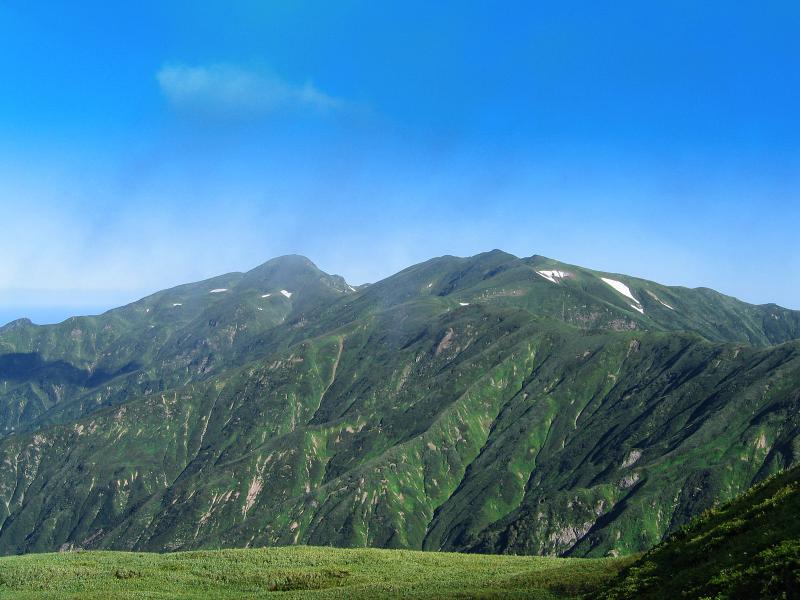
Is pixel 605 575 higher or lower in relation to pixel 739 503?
lower

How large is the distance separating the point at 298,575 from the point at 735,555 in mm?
47475

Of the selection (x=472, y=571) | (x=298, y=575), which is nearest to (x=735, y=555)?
(x=472, y=571)

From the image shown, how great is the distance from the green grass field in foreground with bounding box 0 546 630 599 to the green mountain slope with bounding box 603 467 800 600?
1012cm

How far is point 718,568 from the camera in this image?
3878cm

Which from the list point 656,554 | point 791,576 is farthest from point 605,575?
point 791,576

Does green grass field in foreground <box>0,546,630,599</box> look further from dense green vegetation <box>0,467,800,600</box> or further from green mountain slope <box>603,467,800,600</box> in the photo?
green mountain slope <box>603,467,800,600</box>

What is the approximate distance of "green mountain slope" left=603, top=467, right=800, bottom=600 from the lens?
3506cm

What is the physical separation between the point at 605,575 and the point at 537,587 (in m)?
5.93

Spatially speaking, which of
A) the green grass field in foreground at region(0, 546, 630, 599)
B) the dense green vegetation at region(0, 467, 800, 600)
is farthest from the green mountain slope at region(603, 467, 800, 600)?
the green grass field in foreground at region(0, 546, 630, 599)

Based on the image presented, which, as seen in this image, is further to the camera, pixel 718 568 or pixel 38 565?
pixel 38 565

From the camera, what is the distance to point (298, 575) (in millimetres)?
73125

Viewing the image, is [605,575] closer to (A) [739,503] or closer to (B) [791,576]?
(A) [739,503]

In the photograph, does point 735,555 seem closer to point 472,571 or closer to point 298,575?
point 472,571

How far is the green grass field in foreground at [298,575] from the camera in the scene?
201 feet
